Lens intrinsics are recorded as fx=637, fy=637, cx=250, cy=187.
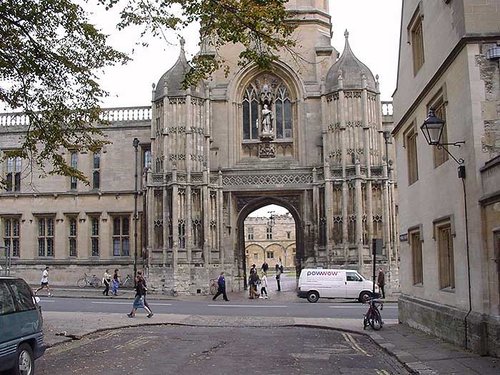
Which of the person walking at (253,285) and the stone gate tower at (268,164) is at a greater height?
the stone gate tower at (268,164)

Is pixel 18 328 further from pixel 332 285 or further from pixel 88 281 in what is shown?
pixel 88 281

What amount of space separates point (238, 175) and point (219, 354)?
23.0 metres

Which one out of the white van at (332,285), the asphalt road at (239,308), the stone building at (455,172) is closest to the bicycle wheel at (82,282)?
the asphalt road at (239,308)

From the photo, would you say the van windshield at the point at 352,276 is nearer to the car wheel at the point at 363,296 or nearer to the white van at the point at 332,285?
the white van at the point at 332,285

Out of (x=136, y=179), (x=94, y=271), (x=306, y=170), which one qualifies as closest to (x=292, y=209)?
(x=306, y=170)

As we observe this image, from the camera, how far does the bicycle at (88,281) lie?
38.6 m

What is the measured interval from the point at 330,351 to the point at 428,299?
358 cm

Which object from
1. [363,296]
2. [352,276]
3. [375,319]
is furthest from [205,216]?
[375,319]

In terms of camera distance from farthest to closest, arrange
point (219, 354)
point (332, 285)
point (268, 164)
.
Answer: point (268, 164) → point (332, 285) → point (219, 354)

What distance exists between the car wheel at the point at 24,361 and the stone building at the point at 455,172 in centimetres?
762

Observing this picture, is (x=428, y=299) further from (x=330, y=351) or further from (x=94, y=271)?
(x=94, y=271)

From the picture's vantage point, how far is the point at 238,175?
35.5 meters

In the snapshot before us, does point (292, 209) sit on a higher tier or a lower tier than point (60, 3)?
lower

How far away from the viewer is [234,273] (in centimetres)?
3569
